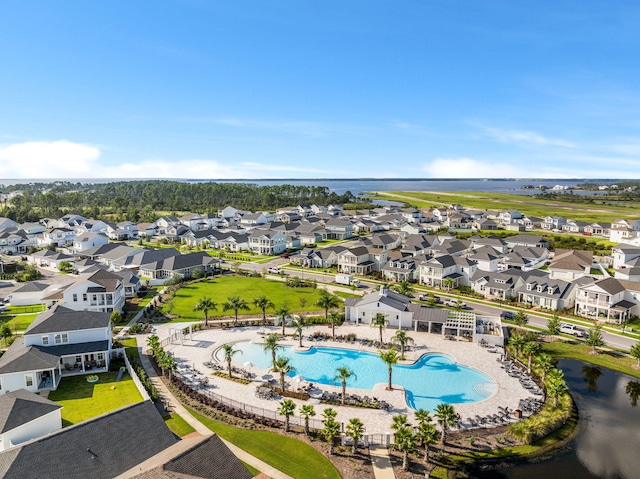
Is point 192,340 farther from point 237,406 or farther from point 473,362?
point 473,362

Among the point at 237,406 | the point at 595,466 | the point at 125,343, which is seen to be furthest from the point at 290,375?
the point at 595,466

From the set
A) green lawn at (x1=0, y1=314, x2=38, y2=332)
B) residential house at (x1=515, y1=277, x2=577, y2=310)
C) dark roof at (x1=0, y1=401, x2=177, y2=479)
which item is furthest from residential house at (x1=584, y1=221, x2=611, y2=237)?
green lawn at (x1=0, y1=314, x2=38, y2=332)

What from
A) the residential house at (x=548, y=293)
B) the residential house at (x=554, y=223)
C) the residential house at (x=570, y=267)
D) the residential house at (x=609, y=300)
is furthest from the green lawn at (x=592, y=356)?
the residential house at (x=554, y=223)

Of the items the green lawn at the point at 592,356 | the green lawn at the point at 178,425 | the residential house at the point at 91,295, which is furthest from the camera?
the residential house at the point at 91,295

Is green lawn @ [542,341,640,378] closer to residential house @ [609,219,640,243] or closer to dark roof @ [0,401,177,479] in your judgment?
dark roof @ [0,401,177,479]

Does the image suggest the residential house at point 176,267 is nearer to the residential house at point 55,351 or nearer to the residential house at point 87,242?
the residential house at point 87,242

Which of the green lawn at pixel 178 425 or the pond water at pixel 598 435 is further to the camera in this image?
the green lawn at pixel 178 425
